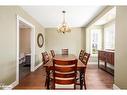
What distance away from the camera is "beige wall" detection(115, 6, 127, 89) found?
117 inches

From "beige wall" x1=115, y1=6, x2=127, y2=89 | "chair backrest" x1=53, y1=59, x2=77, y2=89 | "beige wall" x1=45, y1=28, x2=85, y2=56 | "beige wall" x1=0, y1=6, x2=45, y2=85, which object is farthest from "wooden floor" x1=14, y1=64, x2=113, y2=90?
"beige wall" x1=45, y1=28, x2=85, y2=56

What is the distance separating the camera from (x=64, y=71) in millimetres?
2494

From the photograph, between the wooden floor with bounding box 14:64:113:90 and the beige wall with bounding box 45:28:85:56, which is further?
the beige wall with bounding box 45:28:85:56

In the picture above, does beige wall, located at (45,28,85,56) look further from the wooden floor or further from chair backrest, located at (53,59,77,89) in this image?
chair backrest, located at (53,59,77,89)

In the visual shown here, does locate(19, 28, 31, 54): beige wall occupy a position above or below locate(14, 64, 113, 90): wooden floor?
above

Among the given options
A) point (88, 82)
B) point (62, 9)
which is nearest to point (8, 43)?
point (62, 9)

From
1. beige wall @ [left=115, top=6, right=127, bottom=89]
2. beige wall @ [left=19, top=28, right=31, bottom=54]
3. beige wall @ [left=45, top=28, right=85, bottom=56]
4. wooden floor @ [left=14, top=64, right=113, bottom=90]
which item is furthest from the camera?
beige wall @ [left=19, top=28, right=31, bottom=54]

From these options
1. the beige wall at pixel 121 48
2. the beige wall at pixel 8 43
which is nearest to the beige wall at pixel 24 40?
the beige wall at pixel 8 43

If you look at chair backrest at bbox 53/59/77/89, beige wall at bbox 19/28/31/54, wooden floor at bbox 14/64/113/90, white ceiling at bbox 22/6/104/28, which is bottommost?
wooden floor at bbox 14/64/113/90

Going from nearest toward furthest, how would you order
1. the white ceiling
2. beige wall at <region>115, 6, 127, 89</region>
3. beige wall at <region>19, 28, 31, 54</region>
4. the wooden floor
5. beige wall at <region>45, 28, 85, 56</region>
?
beige wall at <region>115, 6, 127, 89</region> → the wooden floor → the white ceiling → beige wall at <region>45, 28, 85, 56</region> → beige wall at <region>19, 28, 31, 54</region>

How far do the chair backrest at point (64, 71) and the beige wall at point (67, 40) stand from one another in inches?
253

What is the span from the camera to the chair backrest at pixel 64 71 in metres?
2.44

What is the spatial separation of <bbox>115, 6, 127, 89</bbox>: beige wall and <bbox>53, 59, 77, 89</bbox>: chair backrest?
1159 millimetres
